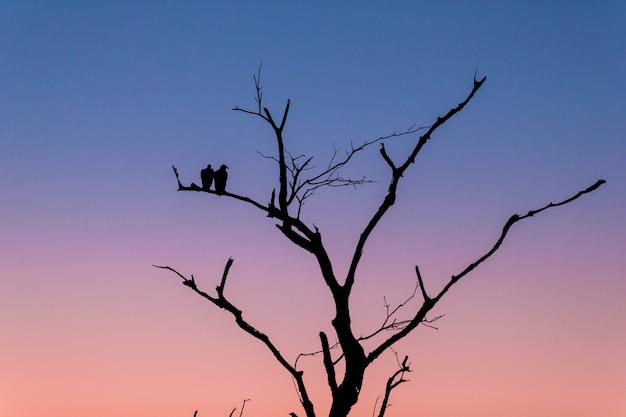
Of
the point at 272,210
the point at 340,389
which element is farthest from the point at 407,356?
the point at 272,210

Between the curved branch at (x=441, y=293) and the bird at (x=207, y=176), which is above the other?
the bird at (x=207, y=176)

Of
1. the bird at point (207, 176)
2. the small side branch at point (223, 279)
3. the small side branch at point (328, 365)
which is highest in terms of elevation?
the bird at point (207, 176)

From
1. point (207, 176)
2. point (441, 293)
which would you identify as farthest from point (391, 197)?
point (207, 176)

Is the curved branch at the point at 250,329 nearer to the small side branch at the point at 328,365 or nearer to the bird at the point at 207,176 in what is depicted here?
the small side branch at the point at 328,365

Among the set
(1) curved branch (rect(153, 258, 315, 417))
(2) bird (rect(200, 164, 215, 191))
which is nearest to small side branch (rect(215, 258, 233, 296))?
(1) curved branch (rect(153, 258, 315, 417))

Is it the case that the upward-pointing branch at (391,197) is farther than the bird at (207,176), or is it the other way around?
the bird at (207,176)

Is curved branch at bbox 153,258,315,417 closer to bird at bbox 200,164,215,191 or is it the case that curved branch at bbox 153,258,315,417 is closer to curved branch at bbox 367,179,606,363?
curved branch at bbox 367,179,606,363

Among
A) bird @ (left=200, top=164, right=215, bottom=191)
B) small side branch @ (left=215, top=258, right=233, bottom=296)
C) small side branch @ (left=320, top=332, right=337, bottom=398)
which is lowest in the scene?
small side branch @ (left=320, top=332, right=337, bottom=398)

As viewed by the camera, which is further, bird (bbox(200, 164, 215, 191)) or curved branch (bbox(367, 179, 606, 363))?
bird (bbox(200, 164, 215, 191))

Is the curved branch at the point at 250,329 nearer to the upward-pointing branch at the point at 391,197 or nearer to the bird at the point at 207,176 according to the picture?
the upward-pointing branch at the point at 391,197

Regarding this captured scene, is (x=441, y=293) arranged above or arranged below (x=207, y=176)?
below

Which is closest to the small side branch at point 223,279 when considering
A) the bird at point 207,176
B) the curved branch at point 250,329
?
the curved branch at point 250,329

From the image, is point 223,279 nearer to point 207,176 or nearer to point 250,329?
point 250,329

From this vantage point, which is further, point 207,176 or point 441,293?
Answer: point 207,176
